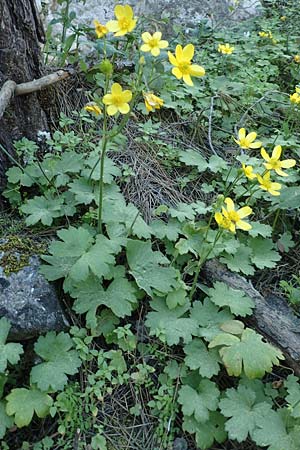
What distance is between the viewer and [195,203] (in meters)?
2.38

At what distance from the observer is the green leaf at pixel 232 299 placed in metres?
1.90

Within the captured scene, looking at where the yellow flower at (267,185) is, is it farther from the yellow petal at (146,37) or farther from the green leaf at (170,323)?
the yellow petal at (146,37)

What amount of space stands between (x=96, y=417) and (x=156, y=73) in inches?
67.8

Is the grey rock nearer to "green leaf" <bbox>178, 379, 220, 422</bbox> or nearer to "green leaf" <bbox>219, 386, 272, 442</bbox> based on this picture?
"green leaf" <bbox>178, 379, 220, 422</bbox>

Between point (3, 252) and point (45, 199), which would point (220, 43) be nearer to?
point (45, 199)

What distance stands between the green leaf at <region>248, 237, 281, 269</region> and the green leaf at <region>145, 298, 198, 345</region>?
407 millimetres

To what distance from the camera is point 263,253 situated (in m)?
2.18

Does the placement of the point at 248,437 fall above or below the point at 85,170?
below

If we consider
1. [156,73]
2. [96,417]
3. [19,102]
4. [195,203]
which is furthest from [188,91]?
[96,417]

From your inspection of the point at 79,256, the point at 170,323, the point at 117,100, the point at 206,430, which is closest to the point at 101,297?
the point at 79,256

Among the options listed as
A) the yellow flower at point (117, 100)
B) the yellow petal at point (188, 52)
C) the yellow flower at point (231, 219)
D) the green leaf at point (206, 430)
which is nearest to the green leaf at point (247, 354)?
the green leaf at point (206, 430)

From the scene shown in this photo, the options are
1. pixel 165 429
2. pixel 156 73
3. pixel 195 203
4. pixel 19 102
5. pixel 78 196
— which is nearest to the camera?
pixel 165 429

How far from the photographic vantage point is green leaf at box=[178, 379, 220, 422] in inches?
67.3

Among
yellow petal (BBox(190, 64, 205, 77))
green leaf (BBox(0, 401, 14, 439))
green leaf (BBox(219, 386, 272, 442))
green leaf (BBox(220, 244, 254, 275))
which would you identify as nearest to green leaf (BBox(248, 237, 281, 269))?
green leaf (BBox(220, 244, 254, 275))
